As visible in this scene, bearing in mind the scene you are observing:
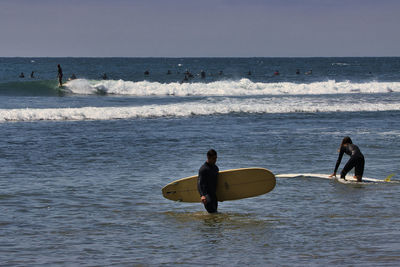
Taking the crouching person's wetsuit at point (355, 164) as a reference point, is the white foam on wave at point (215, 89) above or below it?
above

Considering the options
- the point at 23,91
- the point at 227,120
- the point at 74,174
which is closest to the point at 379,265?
the point at 74,174

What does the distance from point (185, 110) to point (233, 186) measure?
69.6ft

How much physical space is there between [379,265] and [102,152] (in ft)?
38.8

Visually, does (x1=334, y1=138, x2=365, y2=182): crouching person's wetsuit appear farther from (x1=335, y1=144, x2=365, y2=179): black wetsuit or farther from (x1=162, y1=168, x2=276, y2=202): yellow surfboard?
(x1=162, y1=168, x2=276, y2=202): yellow surfboard

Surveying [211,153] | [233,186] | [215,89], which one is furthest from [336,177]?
[215,89]

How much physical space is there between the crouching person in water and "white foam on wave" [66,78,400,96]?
38036 millimetres

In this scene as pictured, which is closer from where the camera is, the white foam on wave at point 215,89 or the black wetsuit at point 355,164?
the black wetsuit at point 355,164

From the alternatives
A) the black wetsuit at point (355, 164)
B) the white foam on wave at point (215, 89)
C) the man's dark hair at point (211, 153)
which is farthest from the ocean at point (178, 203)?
the white foam on wave at point (215, 89)

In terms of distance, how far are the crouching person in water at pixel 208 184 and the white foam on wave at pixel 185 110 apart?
62.7ft

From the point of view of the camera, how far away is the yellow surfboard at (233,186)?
10711 millimetres

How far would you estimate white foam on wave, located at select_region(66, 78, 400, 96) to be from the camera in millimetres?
49094

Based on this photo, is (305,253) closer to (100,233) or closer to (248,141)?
(100,233)

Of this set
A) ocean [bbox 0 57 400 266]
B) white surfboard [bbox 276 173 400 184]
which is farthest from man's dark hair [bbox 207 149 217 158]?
white surfboard [bbox 276 173 400 184]

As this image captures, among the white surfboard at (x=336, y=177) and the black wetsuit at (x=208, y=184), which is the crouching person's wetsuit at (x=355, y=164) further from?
the black wetsuit at (x=208, y=184)
